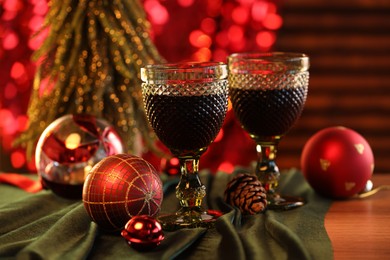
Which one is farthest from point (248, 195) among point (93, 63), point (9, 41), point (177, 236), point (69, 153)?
point (9, 41)

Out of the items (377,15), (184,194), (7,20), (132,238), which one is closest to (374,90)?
(377,15)

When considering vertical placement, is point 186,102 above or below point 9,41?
below

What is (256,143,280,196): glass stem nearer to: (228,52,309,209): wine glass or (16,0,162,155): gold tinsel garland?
(228,52,309,209): wine glass

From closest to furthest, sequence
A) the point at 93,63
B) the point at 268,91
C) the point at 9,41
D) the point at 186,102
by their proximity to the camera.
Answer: the point at 186,102
the point at 268,91
the point at 93,63
the point at 9,41

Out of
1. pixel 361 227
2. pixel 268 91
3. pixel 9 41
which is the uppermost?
pixel 9 41

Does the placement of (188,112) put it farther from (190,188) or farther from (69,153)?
(69,153)
